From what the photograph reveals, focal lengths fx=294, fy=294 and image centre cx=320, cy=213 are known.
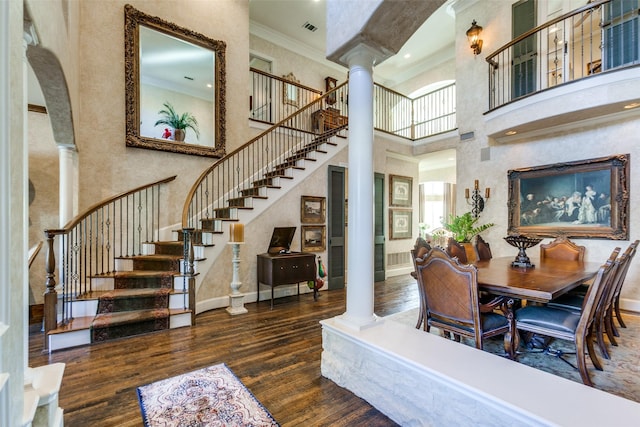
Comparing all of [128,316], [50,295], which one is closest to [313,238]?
[128,316]

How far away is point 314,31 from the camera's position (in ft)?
23.5

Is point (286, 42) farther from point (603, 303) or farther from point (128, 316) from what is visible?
point (603, 303)

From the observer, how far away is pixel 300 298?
4.88m

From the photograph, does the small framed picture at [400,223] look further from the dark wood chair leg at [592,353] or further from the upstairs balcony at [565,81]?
the dark wood chair leg at [592,353]

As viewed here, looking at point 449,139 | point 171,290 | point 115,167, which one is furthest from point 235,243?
point 449,139

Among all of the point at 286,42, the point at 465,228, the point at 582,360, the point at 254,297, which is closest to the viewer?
the point at 582,360

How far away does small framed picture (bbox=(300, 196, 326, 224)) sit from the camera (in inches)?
206

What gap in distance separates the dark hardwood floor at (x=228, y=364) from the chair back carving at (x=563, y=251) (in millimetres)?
2386

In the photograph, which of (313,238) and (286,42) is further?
(286,42)

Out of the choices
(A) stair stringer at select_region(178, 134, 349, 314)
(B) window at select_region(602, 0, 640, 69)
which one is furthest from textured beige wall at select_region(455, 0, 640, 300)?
(A) stair stringer at select_region(178, 134, 349, 314)

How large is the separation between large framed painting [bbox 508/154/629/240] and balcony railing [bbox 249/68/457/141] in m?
2.13

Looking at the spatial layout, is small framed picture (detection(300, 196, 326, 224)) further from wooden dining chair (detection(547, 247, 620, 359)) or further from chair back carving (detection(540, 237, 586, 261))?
wooden dining chair (detection(547, 247, 620, 359))

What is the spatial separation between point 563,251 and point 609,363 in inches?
67.2

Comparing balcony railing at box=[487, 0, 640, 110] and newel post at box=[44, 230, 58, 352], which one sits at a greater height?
balcony railing at box=[487, 0, 640, 110]
